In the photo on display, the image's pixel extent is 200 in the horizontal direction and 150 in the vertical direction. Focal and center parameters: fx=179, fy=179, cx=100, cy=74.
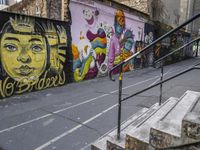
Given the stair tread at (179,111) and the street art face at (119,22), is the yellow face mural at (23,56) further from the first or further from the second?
the street art face at (119,22)

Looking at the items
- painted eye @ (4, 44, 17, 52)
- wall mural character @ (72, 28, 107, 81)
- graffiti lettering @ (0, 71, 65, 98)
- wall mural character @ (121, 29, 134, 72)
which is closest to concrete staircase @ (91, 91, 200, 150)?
graffiti lettering @ (0, 71, 65, 98)

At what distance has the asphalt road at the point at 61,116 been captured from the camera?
290cm

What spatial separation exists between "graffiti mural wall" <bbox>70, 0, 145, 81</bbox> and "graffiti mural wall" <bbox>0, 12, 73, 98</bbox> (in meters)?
0.58

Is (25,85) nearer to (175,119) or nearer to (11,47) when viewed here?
(11,47)

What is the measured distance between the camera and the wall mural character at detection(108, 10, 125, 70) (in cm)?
964

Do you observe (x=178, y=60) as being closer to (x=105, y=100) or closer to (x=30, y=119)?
(x=105, y=100)

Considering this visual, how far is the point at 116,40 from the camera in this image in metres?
9.96

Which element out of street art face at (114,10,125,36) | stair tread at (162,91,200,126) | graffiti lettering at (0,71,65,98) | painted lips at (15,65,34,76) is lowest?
graffiti lettering at (0,71,65,98)

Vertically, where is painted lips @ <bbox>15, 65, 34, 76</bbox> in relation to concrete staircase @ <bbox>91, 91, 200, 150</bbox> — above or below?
above

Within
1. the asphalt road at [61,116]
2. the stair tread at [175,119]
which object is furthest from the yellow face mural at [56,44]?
the stair tread at [175,119]

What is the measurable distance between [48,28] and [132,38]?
21.7 feet

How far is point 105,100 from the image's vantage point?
5117 mm

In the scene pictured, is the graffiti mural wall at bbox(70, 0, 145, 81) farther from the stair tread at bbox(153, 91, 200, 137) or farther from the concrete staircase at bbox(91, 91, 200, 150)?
the concrete staircase at bbox(91, 91, 200, 150)

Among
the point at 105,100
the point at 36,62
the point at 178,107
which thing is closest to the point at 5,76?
the point at 36,62
